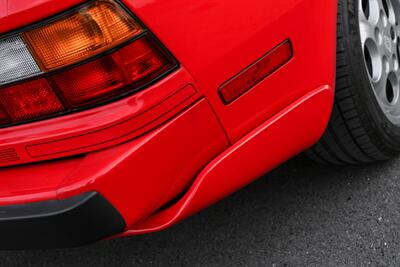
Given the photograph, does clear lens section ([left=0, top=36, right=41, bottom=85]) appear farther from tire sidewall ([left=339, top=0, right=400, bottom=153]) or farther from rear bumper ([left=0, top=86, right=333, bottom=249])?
tire sidewall ([left=339, top=0, right=400, bottom=153])

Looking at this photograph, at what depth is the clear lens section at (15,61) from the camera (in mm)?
1348

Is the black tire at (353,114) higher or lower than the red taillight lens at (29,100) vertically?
lower

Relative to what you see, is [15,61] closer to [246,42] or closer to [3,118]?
[3,118]

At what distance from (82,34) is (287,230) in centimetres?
116

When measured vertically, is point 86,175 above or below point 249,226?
above

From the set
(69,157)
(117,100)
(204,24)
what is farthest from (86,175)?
(204,24)

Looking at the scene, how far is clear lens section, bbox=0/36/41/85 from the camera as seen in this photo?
4.42 feet

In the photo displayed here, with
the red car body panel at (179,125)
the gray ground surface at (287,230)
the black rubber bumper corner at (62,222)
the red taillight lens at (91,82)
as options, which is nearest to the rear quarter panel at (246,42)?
the red car body panel at (179,125)

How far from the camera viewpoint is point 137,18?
4.41ft

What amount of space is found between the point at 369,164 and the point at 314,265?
22.2 inches

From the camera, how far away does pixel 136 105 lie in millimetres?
1404

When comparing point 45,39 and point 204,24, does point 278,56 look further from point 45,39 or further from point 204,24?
point 45,39

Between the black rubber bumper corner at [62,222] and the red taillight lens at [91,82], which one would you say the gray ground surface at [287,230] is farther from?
the red taillight lens at [91,82]

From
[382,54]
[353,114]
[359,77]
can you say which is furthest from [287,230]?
[382,54]
